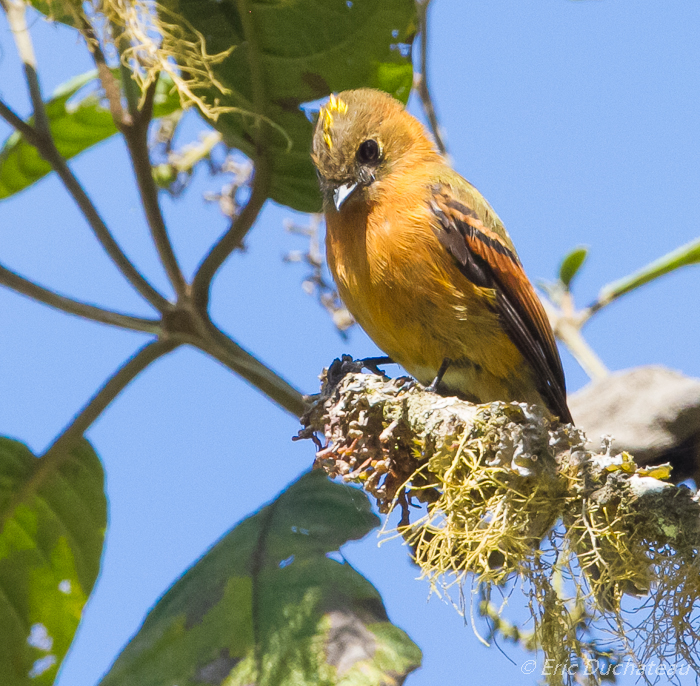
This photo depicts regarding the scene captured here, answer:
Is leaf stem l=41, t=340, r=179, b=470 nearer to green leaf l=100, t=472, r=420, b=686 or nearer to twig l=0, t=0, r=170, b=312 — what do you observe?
twig l=0, t=0, r=170, b=312

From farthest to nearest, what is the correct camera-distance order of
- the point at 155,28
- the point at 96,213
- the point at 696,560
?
the point at 96,213
the point at 155,28
the point at 696,560

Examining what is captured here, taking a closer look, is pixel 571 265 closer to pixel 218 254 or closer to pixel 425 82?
pixel 425 82

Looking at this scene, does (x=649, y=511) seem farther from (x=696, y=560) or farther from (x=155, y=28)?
(x=155, y=28)

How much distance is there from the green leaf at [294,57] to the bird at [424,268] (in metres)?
0.11

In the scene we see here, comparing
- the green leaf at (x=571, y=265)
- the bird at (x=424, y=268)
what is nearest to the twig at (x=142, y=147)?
the bird at (x=424, y=268)

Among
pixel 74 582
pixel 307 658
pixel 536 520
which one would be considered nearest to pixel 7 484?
pixel 74 582

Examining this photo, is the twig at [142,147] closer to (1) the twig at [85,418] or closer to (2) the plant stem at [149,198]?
(2) the plant stem at [149,198]

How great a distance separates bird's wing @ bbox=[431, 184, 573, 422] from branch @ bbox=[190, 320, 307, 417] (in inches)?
31.0

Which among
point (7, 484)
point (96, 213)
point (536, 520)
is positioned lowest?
point (7, 484)

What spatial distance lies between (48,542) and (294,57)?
7.07ft

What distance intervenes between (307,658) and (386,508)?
17.7 inches

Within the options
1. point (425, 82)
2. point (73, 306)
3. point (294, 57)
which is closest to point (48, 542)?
point (73, 306)

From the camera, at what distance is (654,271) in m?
3.76

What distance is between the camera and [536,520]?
6.59 feet
